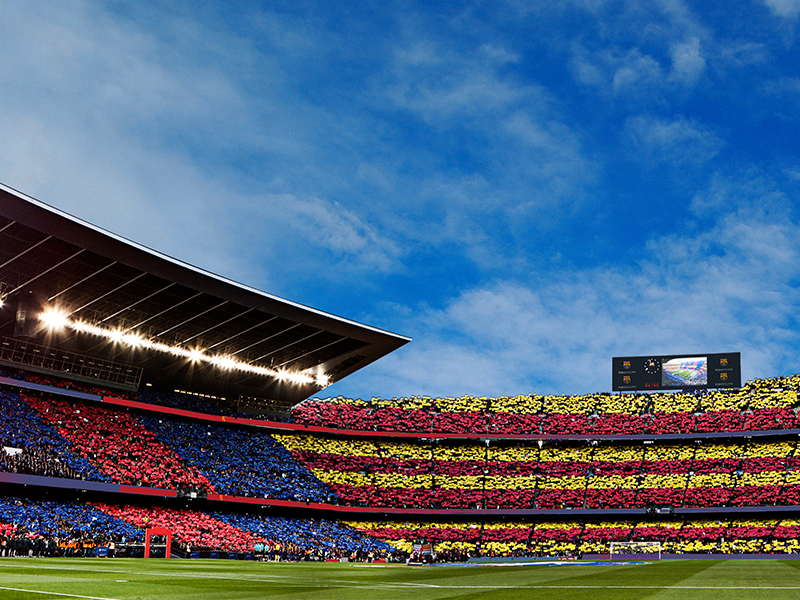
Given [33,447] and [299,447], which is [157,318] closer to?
[33,447]

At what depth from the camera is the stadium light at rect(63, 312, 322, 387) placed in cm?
5300

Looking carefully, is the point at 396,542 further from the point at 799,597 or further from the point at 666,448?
the point at 799,597

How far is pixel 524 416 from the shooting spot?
71.4m

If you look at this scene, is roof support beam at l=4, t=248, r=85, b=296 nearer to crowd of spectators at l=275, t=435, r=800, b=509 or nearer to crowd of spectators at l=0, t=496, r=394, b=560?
crowd of spectators at l=0, t=496, r=394, b=560

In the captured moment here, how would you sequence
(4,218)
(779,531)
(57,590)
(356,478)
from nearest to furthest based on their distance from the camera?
(57,590) < (4,218) < (779,531) < (356,478)

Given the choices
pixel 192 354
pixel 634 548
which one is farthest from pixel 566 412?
pixel 192 354

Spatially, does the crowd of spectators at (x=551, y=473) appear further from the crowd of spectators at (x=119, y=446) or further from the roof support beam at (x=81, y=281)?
the roof support beam at (x=81, y=281)

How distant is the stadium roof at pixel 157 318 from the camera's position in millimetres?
40594

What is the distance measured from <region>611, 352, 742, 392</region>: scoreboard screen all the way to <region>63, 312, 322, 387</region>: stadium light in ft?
99.2

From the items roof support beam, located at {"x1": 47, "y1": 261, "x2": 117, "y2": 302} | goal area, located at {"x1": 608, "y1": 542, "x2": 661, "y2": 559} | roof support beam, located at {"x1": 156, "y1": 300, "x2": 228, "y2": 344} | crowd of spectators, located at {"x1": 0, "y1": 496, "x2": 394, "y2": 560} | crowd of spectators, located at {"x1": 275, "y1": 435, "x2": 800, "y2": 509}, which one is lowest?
goal area, located at {"x1": 608, "y1": 542, "x2": 661, "y2": 559}

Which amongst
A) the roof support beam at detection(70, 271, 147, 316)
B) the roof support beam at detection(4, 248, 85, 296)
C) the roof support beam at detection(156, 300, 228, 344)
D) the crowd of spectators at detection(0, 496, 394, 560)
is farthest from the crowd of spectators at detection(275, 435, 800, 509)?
the roof support beam at detection(4, 248, 85, 296)

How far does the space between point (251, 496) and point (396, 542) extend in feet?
41.5

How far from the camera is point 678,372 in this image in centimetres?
7038

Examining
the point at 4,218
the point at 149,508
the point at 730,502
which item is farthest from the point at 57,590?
the point at 730,502
